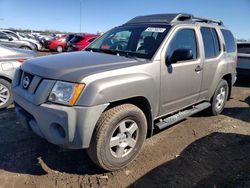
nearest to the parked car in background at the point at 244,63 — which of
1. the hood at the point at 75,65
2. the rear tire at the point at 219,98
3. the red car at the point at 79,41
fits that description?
the rear tire at the point at 219,98

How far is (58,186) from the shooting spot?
125 inches

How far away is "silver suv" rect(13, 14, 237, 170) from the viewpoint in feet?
9.86

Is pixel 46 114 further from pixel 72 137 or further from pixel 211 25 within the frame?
pixel 211 25

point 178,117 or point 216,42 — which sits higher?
point 216,42

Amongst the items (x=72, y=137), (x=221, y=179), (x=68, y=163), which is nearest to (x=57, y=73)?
(x=72, y=137)

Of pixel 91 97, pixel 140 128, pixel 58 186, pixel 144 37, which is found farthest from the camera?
pixel 144 37

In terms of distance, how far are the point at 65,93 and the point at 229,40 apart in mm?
4423

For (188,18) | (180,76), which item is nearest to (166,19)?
(188,18)

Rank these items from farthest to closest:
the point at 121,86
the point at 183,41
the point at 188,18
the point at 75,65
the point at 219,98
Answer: the point at 219,98 < the point at 188,18 < the point at 183,41 < the point at 75,65 < the point at 121,86

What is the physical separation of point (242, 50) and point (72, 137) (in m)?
8.44

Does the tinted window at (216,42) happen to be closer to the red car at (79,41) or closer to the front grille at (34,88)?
the front grille at (34,88)

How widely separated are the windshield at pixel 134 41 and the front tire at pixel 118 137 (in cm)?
91

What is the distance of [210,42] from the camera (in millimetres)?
5191

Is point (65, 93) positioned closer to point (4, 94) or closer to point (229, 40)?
point (4, 94)
